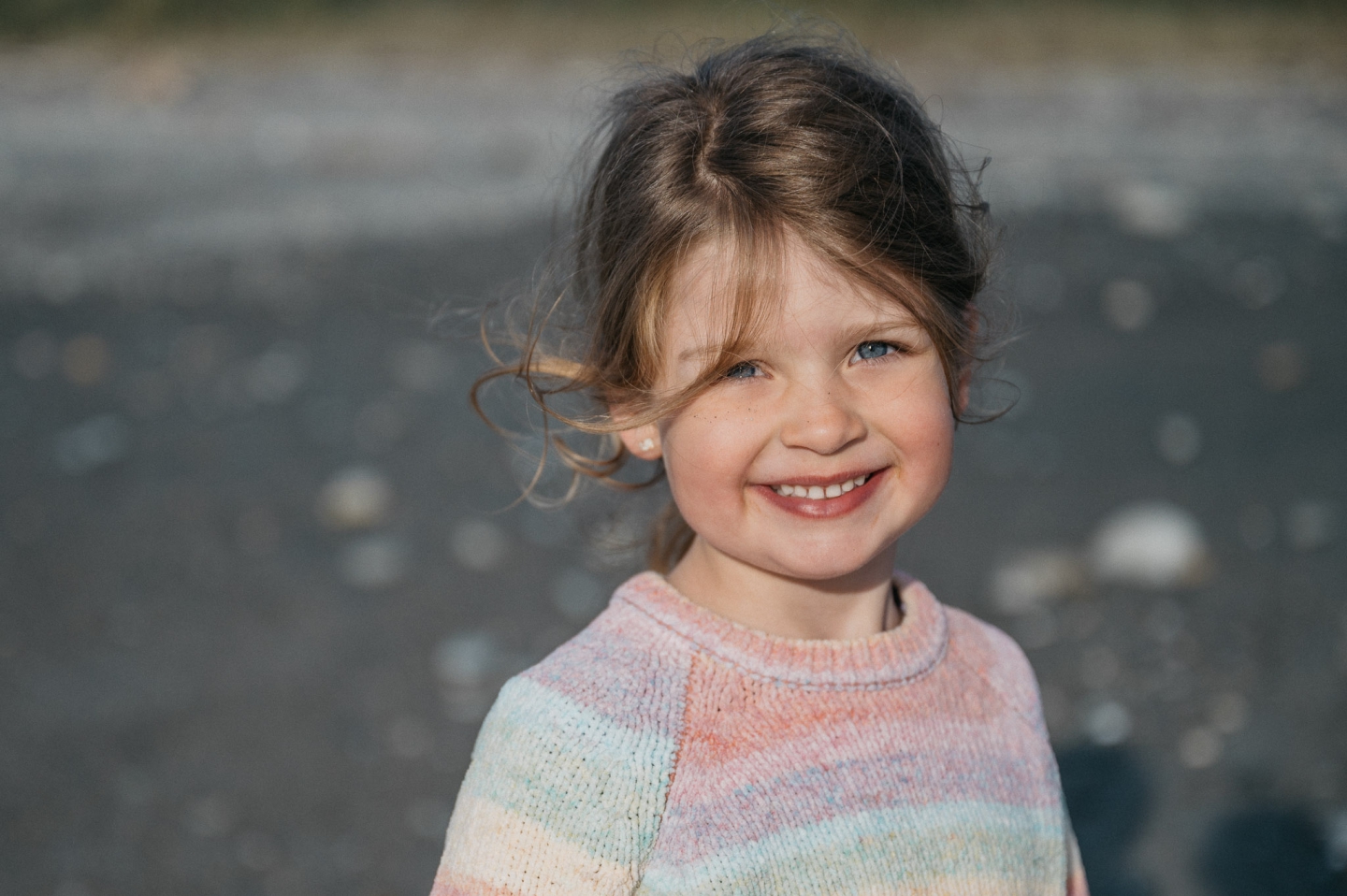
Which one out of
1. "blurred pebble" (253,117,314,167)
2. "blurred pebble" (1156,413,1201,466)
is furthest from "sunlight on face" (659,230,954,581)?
"blurred pebble" (253,117,314,167)

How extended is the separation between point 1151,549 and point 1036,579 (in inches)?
12.2

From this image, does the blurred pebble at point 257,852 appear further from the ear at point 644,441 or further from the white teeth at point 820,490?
the white teeth at point 820,490

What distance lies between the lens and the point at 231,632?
9.66 ft

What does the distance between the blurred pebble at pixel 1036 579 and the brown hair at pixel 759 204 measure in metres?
1.45

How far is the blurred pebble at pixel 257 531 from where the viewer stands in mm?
3260

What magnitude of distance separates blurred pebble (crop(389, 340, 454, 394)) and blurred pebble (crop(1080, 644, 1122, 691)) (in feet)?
6.89

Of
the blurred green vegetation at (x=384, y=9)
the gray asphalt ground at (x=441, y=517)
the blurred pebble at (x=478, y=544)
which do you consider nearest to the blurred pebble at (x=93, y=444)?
the gray asphalt ground at (x=441, y=517)

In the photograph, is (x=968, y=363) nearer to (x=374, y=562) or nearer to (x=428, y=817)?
(x=428, y=817)

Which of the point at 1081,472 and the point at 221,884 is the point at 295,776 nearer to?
the point at 221,884

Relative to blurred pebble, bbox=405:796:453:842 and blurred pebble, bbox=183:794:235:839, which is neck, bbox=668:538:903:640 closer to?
blurred pebble, bbox=405:796:453:842

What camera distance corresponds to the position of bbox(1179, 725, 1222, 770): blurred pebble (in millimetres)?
2518

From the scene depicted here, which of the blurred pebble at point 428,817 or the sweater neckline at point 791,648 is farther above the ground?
the sweater neckline at point 791,648

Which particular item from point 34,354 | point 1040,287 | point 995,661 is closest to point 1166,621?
point 995,661

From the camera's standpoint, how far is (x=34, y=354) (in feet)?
14.2
